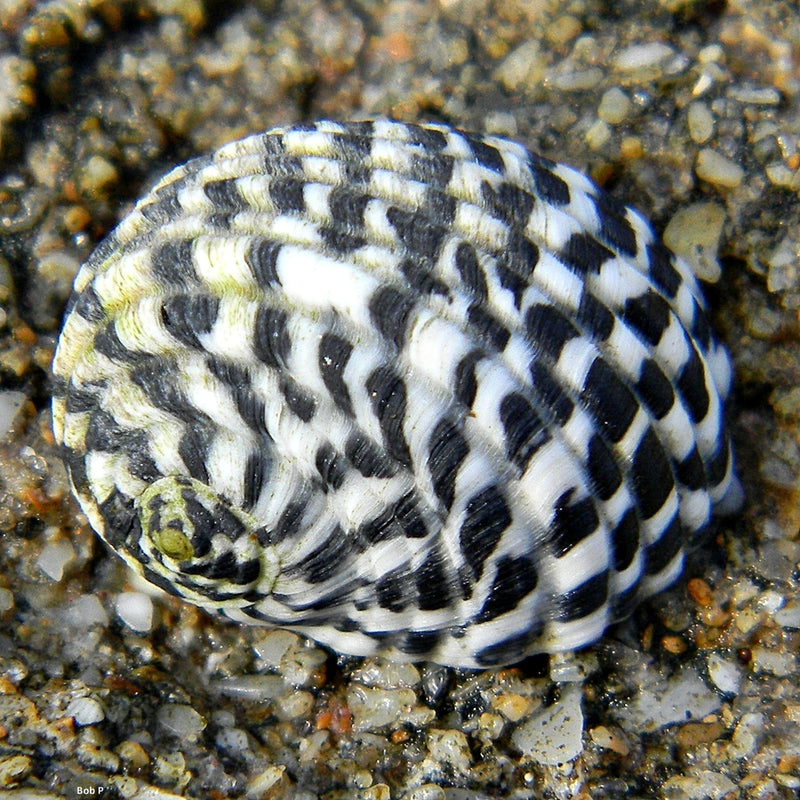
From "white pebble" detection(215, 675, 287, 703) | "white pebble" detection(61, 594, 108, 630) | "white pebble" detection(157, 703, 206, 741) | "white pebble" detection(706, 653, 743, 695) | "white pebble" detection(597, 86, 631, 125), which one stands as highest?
"white pebble" detection(597, 86, 631, 125)

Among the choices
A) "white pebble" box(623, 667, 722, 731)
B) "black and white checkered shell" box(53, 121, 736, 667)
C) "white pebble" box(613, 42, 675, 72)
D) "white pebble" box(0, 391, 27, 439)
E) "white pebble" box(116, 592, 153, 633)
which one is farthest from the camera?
"white pebble" box(613, 42, 675, 72)

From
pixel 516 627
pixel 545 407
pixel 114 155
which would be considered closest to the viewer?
pixel 545 407

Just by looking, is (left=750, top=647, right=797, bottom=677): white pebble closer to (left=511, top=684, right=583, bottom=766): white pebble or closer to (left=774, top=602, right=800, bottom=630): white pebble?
(left=774, top=602, right=800, bottom=630): white pebble

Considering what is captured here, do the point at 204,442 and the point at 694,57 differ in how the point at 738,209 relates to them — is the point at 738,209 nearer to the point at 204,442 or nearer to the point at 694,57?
the point at 694,57

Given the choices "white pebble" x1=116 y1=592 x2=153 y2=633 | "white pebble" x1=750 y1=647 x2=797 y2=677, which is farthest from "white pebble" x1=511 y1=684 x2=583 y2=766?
"white pebble" x1=116 y1=592 x2=153 y2=633

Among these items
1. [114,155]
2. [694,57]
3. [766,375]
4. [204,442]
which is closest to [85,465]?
[204,442]

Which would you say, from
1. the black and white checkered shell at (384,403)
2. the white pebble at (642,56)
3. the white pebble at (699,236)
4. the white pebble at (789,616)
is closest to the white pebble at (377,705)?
the black and white checkered shell at (384,403)
